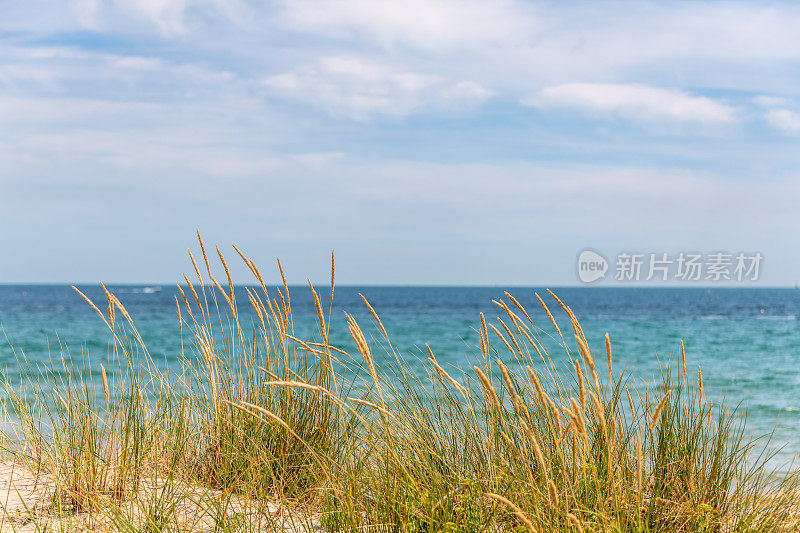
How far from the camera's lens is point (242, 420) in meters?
3.01

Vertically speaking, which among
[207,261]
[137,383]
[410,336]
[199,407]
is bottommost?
[410,336]

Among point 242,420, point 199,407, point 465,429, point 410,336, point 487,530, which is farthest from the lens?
point 410,336

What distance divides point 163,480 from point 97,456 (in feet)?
1.12

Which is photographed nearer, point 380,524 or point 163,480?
point 380,524

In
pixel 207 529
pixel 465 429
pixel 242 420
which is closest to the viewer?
pixel 207 529

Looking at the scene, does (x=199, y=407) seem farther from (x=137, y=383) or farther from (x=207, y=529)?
(x=207, y=529)

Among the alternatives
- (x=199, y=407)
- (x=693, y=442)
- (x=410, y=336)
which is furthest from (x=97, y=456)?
(x=410, y=336)

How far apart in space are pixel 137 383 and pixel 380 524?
137cm

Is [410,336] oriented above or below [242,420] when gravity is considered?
below

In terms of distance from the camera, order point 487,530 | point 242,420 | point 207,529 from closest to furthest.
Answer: point 487,530 < point 207,529 < point 242,420

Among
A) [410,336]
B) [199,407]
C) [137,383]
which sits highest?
[137,383]

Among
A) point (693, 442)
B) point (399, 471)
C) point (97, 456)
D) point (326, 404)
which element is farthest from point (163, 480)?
point (693, 442)

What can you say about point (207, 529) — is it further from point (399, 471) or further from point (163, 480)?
point (399, 471)

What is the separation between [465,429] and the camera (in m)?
2.79
